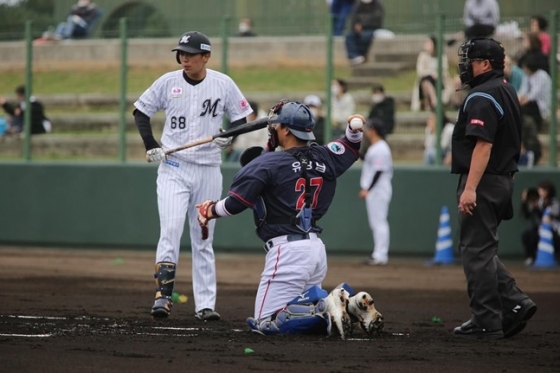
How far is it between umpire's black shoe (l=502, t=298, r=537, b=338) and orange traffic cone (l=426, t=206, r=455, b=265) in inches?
324

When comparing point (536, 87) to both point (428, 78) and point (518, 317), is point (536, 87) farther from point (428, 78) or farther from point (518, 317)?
point (518, 317)

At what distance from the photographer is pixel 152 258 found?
667 inches

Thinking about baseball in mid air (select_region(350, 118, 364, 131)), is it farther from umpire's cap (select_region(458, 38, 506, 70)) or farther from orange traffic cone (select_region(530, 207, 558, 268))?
orange traffic cone (select_region(530, 207, 558, 268))

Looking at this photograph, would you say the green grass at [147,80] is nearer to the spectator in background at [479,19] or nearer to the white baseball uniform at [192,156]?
the spectator in background at [479,19]

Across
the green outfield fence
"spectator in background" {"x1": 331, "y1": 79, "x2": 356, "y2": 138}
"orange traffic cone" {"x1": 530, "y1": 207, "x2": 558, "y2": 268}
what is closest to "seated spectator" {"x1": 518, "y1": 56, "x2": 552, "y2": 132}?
the green outfield fence

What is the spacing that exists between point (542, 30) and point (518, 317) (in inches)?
357

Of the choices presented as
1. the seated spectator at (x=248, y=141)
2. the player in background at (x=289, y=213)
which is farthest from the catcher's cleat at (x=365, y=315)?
the seated spectator at (x=248, y=141)

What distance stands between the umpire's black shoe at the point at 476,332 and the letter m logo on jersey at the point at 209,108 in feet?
9.45

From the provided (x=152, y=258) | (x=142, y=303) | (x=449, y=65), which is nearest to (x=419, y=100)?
(x=449, y=65)

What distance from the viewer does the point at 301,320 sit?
7.98 metres

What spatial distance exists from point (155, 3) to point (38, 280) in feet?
25.0

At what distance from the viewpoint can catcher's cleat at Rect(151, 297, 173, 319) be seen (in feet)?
28.9

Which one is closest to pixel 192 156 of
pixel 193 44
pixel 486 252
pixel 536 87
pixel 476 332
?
pixel 193 44

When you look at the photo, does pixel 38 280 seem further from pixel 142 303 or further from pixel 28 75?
pixel 28 75
